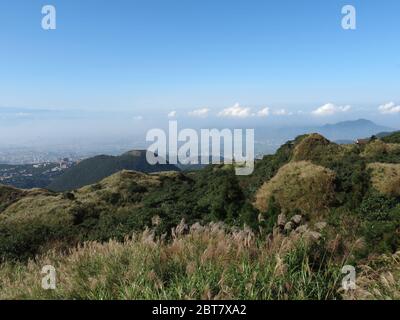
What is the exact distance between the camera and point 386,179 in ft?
66.8

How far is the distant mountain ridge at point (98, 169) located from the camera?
13912 cm

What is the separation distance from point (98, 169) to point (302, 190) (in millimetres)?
129289

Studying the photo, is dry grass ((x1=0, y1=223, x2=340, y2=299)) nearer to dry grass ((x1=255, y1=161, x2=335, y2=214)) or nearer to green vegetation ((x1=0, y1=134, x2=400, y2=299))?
green vegetation ((x1=0, y1=134, x2=400, y2=299))

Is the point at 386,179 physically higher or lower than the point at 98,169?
higher

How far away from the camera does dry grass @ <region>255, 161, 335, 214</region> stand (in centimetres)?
1923

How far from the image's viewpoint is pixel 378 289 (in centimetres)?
508

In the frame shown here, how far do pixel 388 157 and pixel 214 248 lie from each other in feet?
82.5

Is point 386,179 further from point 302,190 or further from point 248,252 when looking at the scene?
point 248,252

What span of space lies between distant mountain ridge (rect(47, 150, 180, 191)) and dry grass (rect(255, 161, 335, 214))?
11468 cm

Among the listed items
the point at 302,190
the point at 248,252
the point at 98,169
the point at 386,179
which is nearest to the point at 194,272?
the point at 248,252

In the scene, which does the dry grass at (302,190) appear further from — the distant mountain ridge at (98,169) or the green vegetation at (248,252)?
the distant mountain ridge at (98,169)

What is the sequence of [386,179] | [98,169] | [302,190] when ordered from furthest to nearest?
[98,169], [386,179], [302,190]

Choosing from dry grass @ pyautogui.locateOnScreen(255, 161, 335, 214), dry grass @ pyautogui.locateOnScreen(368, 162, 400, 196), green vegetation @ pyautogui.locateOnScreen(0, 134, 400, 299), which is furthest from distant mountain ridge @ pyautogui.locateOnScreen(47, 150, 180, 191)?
green vegetation @ pyautogui.locateOnScreen(0, 134, 400, 299)
